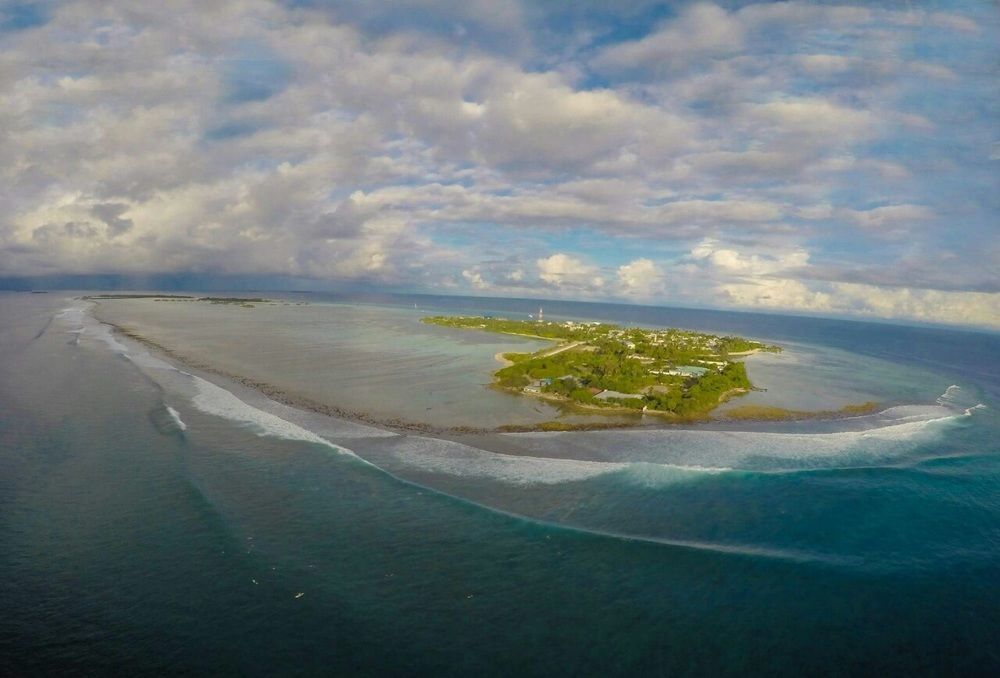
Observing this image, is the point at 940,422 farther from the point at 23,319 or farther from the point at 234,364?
the point at 23,319

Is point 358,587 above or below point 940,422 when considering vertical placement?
below

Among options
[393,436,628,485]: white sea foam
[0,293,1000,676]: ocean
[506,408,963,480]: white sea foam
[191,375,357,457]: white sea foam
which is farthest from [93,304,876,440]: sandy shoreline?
[191,375,357,457]: white sea foam

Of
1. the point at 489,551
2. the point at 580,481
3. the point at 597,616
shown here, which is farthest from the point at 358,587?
the point at 580,481

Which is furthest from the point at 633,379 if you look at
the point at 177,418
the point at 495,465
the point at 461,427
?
the point at 177,418

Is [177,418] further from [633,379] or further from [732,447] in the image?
[633,379]

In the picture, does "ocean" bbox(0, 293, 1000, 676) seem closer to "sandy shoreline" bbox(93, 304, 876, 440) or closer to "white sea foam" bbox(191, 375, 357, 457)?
"white sea foam" bbox(191, 375, 357, 457)

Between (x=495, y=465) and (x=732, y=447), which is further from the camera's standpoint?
(x=732, y=447)
